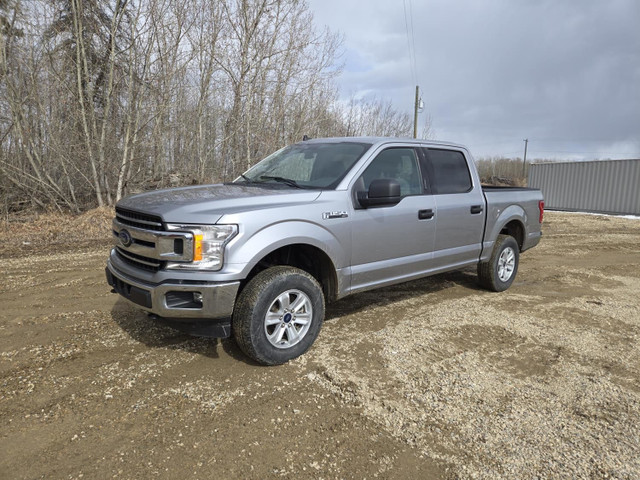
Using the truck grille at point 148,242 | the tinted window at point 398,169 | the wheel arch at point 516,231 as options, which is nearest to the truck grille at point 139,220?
the truck grille at point 148,242

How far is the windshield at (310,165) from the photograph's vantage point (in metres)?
3.91

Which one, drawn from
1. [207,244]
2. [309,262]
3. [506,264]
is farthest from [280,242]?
[506,264]

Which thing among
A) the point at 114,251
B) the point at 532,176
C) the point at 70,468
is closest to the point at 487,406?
the point at 70,468

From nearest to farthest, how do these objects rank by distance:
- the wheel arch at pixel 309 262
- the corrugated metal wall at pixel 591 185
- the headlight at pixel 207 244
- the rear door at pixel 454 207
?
1. the headlight at pixel 207 244
2. the wheel arch at pixel 309 262
3. the rear door at pixel 454 207
4. the corrugated metal wall at pixel 591 185

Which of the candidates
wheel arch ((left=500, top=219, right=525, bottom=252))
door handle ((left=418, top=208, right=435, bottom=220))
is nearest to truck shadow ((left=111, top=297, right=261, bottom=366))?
door handle ((left=418, top=208, right=435, bottom=220))

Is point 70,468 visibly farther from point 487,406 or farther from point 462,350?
point 462,350

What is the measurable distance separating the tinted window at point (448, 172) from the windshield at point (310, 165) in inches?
39.6

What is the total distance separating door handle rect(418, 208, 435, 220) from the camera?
4273 mm

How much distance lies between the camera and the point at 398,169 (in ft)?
14.1

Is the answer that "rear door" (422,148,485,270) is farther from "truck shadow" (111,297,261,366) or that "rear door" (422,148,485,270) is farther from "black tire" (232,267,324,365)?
"truck shadow" (111,297,261,366)

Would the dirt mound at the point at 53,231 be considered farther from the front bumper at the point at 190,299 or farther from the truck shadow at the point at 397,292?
the front bumper at the point at 190,299

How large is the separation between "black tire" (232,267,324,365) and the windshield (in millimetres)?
993

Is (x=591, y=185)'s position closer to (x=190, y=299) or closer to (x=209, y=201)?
(x=209, y=201)

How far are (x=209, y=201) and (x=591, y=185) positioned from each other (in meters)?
22.8
